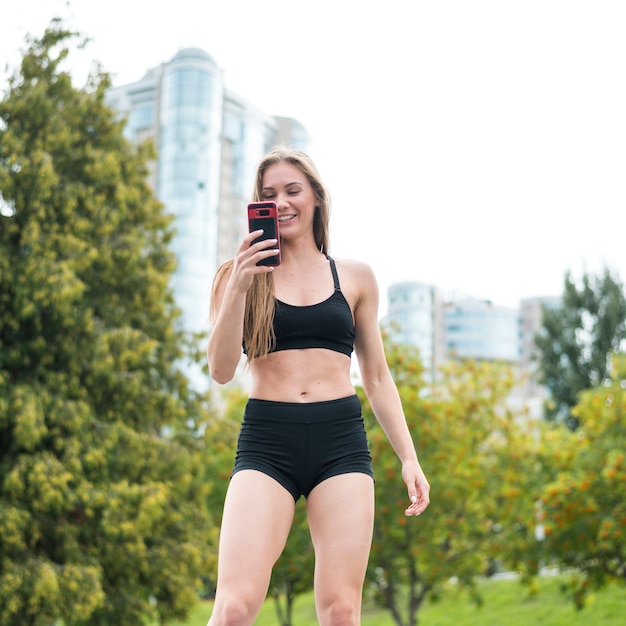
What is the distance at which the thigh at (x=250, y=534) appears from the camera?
2.97m

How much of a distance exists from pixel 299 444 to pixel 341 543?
389 millimetres

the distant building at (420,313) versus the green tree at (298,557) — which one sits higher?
the distant building at (420,313)

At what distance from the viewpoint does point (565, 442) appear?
56.4ft

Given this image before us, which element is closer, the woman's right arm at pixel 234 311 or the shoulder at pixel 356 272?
the woman's right arm at pixel 234 311

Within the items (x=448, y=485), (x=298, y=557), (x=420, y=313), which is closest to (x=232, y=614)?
(x=298, y=557)

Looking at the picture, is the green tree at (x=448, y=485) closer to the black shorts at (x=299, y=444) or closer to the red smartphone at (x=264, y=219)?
the black shorts at (x=299, y=444)

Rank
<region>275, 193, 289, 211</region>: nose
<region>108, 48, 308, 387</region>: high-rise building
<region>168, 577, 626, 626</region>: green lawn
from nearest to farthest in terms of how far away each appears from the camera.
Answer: <region>275, 193, 289, 211</region>: nose < <region>168, 577, 626, 626</region>: green lawn < <region>108, 48, 308, 387</region>: high-rise building

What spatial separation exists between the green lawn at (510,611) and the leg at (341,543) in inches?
647

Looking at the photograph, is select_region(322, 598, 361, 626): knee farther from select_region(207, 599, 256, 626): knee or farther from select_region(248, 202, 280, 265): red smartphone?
select_region(248, 202, 280, 265): red smartphone

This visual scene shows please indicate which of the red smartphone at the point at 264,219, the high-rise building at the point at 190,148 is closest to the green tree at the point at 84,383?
the red smartphone at the point at 264,219

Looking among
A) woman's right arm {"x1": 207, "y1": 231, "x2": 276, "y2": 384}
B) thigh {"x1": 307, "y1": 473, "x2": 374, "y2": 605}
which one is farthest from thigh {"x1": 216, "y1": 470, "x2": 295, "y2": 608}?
woman's right arm {"x1": 207, "y1": 231, "x2": 276, "y2": 384}

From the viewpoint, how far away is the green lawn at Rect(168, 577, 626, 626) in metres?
20.6

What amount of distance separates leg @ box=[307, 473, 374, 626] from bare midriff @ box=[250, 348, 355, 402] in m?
0.33

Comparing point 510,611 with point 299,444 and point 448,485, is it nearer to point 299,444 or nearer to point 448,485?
point 448,485
